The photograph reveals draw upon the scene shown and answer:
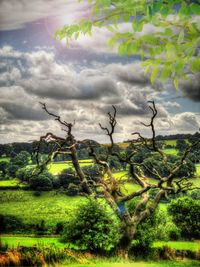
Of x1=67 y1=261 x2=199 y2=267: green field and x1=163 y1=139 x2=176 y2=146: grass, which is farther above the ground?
x1=67 y1=261 x2=199 y2=267: green field

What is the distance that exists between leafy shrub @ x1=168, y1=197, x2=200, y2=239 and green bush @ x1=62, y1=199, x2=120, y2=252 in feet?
32.5

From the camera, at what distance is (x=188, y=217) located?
66.9 ft

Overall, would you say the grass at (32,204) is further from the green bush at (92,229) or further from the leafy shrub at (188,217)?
the green bush at (92,229)

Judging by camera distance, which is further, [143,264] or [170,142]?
[170,142]

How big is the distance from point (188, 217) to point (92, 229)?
10819 millimetres

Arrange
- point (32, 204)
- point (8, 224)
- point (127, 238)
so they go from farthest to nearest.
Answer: point (32, 204), point (8, 224), point (127, 238)

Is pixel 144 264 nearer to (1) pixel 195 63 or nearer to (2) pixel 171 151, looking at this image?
(1) pixel 195 63

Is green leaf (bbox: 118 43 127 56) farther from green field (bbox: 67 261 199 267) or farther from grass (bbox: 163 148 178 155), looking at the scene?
grass (bbox: 163 148 178 155)

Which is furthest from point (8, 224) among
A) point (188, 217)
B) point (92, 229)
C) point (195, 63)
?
point (195, 63)

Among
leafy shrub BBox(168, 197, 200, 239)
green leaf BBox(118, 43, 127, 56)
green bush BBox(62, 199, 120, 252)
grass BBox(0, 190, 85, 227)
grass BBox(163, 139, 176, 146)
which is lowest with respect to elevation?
grass BBox(0, 190, 85, 227)

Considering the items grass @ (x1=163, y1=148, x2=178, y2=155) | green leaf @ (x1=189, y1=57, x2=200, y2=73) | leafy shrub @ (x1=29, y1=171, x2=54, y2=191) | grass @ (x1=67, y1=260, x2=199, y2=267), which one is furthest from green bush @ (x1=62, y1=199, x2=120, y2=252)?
grass @ (x1=163, y1=148, x2=178, y2=155)

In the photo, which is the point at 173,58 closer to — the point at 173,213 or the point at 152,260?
the point at 152,260

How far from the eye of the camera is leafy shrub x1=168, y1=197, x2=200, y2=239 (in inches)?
795

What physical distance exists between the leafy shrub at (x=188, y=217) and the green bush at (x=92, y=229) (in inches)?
390
